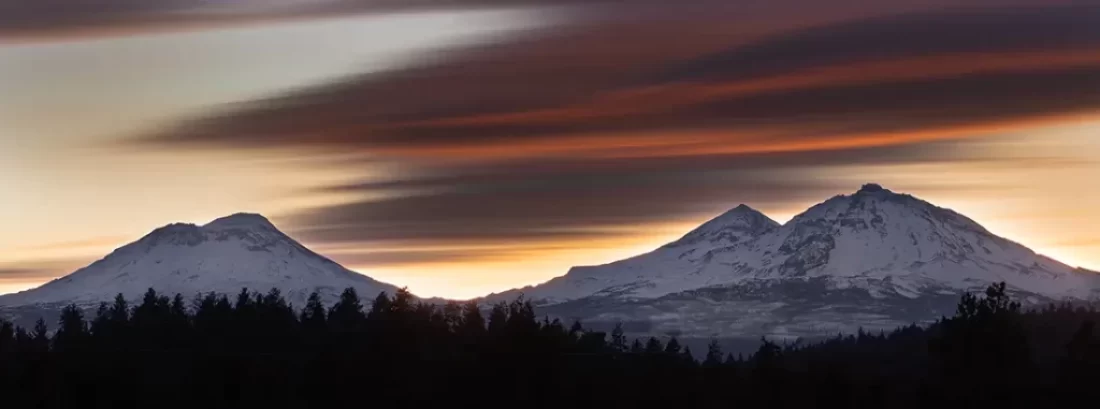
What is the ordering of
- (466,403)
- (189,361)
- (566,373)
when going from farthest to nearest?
1. (189,361)
2. (566,373)
3. (466,403)

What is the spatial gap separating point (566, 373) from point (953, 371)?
23.2 m

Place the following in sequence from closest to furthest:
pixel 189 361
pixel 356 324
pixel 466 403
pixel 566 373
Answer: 1. pixel 466 403
2. pixel 566 373
3. pixel 189 361
4. pixel 356 324

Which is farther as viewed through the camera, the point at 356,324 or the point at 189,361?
the point at 356,324

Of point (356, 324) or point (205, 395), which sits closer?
point (205, 395)

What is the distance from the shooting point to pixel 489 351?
427ft

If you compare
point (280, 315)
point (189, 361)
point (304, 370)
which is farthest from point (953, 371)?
point (280, 315)

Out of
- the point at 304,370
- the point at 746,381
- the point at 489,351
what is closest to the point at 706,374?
the point at 746,381

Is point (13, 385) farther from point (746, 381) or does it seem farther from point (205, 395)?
point (746, 381)

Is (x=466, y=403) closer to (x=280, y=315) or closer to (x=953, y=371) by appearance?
(x=953, y=371)

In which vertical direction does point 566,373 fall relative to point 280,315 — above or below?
below

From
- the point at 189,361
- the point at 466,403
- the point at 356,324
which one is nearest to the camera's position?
the point at 466,403

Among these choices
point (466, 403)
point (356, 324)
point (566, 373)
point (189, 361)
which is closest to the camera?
point (466, 403)

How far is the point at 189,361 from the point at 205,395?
20213 mm

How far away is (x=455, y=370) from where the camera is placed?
127 metres
